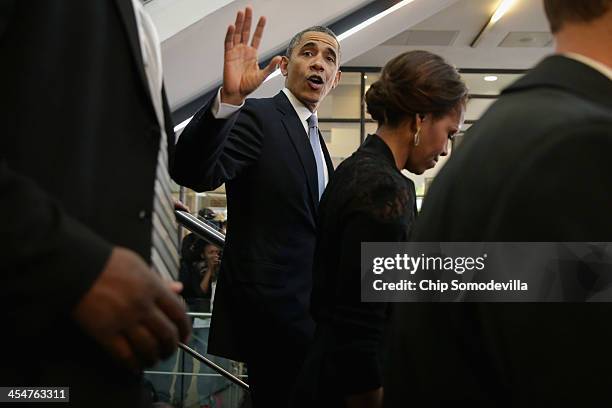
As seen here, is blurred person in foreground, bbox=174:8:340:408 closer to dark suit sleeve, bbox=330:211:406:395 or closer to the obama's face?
the obama's face

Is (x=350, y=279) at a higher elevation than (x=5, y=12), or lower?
lower

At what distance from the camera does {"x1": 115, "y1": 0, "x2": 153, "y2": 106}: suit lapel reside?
0.92 metres

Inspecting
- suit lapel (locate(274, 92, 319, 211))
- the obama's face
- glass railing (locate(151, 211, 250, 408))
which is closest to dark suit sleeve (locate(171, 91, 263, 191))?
suit lapel (locate(274, 92, 319, 211))

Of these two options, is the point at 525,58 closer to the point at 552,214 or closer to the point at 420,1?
the point at 420,1

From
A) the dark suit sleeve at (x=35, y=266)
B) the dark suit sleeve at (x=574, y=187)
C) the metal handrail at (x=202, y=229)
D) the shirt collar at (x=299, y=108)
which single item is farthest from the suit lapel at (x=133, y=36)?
the metal handrail at (x=202, y=229)

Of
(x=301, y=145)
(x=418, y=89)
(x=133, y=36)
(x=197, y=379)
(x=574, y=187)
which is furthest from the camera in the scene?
(x=197, y=379)

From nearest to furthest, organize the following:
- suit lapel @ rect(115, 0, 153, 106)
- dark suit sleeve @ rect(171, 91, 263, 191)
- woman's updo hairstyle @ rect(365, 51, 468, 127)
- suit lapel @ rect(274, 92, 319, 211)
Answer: suit lapel @ rect(115, 0, 153, 106) → dark suit sleeve @ rect(171, 91, 263, 191) → woman's updo hairstyle @ rect(365, 51, 468, 127) → suit lapel @ rect(274, 92, 319, 211)

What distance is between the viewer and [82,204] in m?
0.84

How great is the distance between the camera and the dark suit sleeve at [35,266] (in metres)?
0.70

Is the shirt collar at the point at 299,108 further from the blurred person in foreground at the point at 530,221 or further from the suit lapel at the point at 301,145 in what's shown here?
the blurred person in foreground at the point at 530,221

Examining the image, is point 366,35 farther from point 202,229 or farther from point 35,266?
point 35,266

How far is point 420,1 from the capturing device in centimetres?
734

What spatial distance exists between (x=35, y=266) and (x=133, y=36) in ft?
1.30

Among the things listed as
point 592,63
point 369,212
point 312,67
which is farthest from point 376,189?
point 312,67
